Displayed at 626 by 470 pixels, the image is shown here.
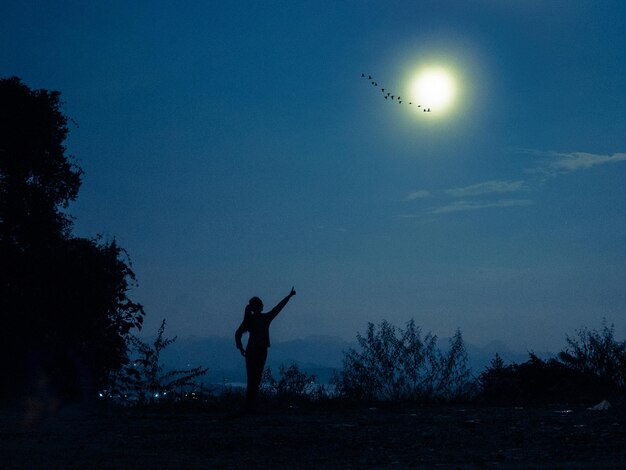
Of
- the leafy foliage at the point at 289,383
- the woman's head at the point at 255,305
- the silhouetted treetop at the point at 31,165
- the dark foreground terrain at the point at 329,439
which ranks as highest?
the silhouetted treetop at the point at 31,165

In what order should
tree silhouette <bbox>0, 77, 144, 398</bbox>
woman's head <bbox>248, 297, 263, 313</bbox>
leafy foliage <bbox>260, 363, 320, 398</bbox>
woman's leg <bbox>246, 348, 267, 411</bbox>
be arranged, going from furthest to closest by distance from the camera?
tree silhouette <bbox>0, 77, 144, 398</bbox> → leafy foliage <bbox>260, 363, 320, 398</bbox> → woman's head <bbox>248, 297, 263, 313</bbox> → woman's leg <bbox>246, 348, 267, 411</bbox>

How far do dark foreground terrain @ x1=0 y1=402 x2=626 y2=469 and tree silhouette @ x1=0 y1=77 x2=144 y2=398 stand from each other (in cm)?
564

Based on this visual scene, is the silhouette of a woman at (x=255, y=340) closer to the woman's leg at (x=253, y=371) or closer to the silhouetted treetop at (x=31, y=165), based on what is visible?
the woman's leg at (x=253, y=371)

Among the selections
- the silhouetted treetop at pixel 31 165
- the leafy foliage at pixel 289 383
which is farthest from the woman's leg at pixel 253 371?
the silhouetted treetop at pixel 31 165

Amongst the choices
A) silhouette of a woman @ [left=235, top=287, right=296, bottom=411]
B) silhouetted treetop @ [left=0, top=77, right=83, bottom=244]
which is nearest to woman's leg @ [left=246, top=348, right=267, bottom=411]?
silhouette of a woman @ [left=235, top=287, right=296, bottom=411]

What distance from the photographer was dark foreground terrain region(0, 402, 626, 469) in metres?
6.63

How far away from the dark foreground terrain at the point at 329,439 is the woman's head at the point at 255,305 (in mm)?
1824

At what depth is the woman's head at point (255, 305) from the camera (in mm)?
12461

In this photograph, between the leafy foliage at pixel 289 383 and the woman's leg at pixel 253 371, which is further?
the leafy foliage at pixel 289 383

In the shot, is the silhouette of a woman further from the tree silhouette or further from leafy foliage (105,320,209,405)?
the tree silhouette

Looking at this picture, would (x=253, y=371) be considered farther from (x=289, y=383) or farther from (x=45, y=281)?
(x=45, y=281)

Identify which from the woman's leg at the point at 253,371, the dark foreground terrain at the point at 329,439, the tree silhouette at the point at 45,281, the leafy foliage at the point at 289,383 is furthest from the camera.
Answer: the tree silhouette at the point at 45,281

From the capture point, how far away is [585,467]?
5637 millimetres

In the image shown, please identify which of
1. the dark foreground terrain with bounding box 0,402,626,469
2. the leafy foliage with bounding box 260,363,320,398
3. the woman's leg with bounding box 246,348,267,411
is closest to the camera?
the dark foreground terrain with bounding box 0,402,626,469
